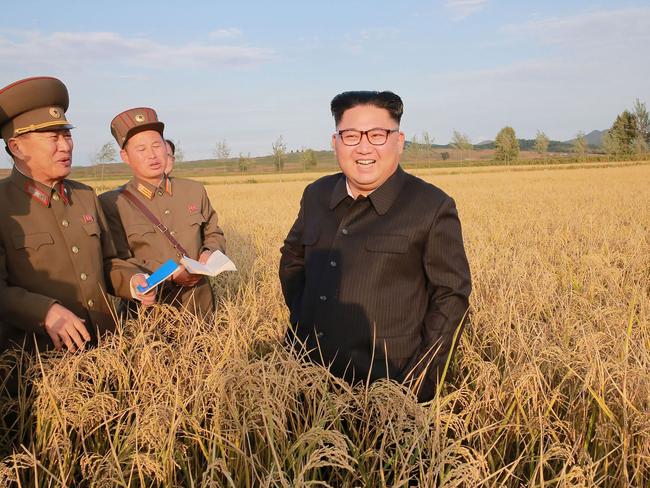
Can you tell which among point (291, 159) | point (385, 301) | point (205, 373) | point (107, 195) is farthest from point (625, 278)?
point (291, 159)

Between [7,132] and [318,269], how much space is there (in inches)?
66.7

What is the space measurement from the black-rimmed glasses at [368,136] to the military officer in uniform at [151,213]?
1.56 metres

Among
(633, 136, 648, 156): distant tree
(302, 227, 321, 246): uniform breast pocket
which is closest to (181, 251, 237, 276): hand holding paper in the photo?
(302, 227, 321, 246): uniform breast pocket

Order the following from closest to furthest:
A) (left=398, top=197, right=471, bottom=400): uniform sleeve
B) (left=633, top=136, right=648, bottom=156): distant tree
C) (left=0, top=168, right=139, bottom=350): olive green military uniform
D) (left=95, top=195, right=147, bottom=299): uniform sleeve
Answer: (left=398, top=197, right=471, bottom=400): uniform sleeve < (left=0, top=168, right=139, bottom=350): olive green military uniform < (left=95, top=195, right=147, bottom=299): uniform sleeve < (left=633, top=136, right=648, bottom=156): distant tree

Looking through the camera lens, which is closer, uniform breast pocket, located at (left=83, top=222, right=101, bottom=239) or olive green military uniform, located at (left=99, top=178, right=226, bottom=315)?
uniform breast pocket, located at (left=83, top=222, right=101, bottom=239)

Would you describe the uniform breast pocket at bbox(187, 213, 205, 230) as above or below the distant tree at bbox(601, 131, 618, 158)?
below

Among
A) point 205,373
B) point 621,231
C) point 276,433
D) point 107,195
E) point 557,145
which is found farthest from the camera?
point 557,145

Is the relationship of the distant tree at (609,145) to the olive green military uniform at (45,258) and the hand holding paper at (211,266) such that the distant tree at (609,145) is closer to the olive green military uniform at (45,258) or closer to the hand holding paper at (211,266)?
the hand holding paper at (211,266)

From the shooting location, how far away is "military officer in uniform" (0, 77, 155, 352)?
243 cm

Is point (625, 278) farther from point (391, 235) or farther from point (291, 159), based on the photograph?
point (291, 159)

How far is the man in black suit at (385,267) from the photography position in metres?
2.22

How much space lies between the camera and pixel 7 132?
8.59ft

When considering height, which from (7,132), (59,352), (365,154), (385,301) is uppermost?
(7,132)

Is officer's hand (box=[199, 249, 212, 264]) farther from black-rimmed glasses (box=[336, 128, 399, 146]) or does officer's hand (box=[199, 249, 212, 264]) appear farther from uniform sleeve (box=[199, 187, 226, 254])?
black-rimmed glasses (box=[336, 128, 399, 146])
